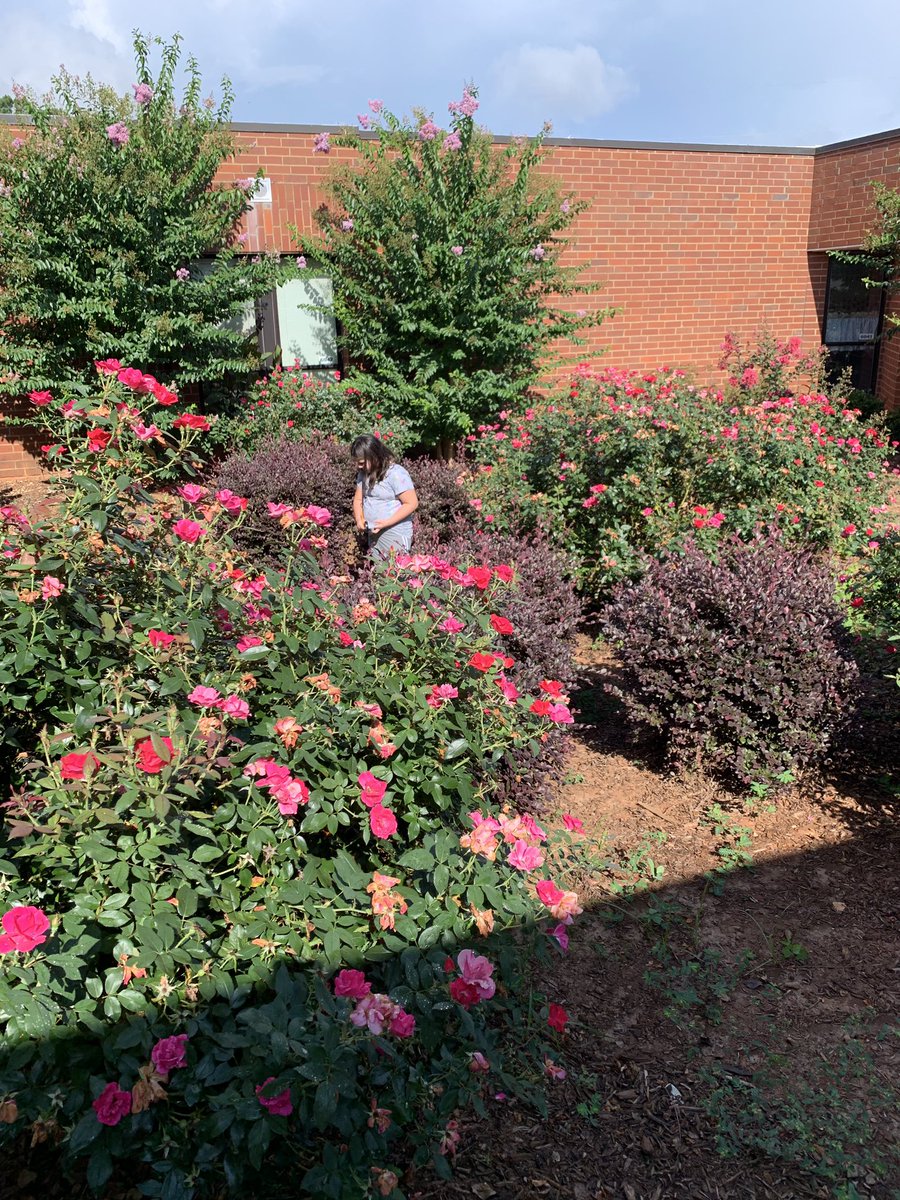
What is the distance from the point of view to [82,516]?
2.42 m

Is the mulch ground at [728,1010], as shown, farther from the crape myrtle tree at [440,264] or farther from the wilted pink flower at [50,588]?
the crape myrtle tree at [440,264]

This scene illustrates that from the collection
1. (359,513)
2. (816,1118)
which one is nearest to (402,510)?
(359,513)

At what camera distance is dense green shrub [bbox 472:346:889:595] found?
20.0 feet

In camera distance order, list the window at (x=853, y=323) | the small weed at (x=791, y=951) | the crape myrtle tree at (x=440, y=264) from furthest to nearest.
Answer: the window at (x=853, y=323) → the crape myrtle tree at (x=440, y=264) → the small weed at (x=791, y=951)

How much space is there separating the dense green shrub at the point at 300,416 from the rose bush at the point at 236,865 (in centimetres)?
569

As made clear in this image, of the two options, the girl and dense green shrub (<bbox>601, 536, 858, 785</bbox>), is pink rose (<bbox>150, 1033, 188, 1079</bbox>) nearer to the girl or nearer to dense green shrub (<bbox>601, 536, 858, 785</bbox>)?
dense green shrub (<bbox>601, 536, 858, 785</bbox>)

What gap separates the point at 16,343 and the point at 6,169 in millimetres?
1453

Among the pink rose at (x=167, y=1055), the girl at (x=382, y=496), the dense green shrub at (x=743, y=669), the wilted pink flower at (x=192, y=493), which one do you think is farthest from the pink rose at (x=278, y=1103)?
the girl at (x=382, y=496)

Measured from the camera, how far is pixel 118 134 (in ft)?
25.1

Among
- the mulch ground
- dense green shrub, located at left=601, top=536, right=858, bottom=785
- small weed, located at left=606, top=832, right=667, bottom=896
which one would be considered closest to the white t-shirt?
dense green shrub, located at left=601, top=536, right=858, bottom=785

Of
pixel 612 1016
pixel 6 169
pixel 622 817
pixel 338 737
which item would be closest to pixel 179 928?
pixel 338 737

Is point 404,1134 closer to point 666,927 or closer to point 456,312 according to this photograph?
point 666,927

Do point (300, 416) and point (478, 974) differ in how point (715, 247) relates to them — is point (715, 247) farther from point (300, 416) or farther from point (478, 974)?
point (478, 974)

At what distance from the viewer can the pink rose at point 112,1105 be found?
1551mm
